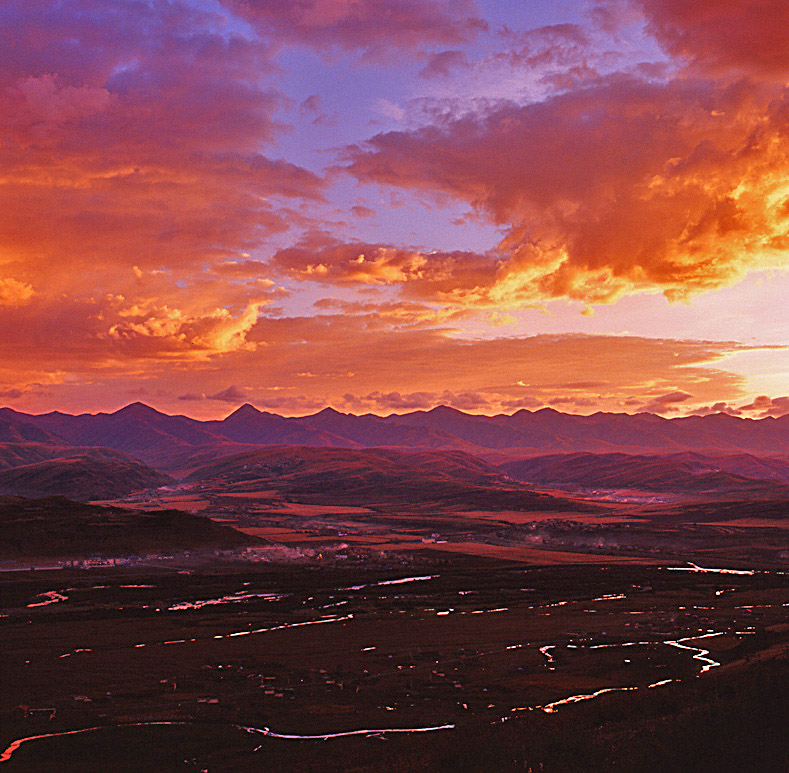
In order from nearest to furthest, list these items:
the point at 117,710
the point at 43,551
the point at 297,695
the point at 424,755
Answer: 1. the point at 424,755
2. the point at 117,710
3. the point at 297,695
4. the point at 43,551

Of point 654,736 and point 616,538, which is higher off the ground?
point 654,736

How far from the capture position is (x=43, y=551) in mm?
78062

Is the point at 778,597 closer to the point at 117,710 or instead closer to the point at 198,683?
the point at 198,683

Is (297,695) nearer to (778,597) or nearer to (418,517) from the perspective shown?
(778,597)

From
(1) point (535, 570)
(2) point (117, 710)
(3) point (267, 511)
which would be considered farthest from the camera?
(3) point (267, 511)

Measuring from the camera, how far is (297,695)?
98.7ft

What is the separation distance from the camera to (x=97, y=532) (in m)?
84.4

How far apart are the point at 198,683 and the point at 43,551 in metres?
53.9

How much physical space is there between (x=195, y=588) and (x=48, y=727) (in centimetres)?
3393

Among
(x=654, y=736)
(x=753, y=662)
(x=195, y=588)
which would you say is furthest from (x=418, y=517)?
(x=654, y=736)

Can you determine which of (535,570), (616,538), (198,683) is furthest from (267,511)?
(198,683)

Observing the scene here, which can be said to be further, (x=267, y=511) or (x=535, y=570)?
(x=267, y=511)

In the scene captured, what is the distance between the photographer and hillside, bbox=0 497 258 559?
79375 mm

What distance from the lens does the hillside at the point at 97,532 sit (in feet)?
260
